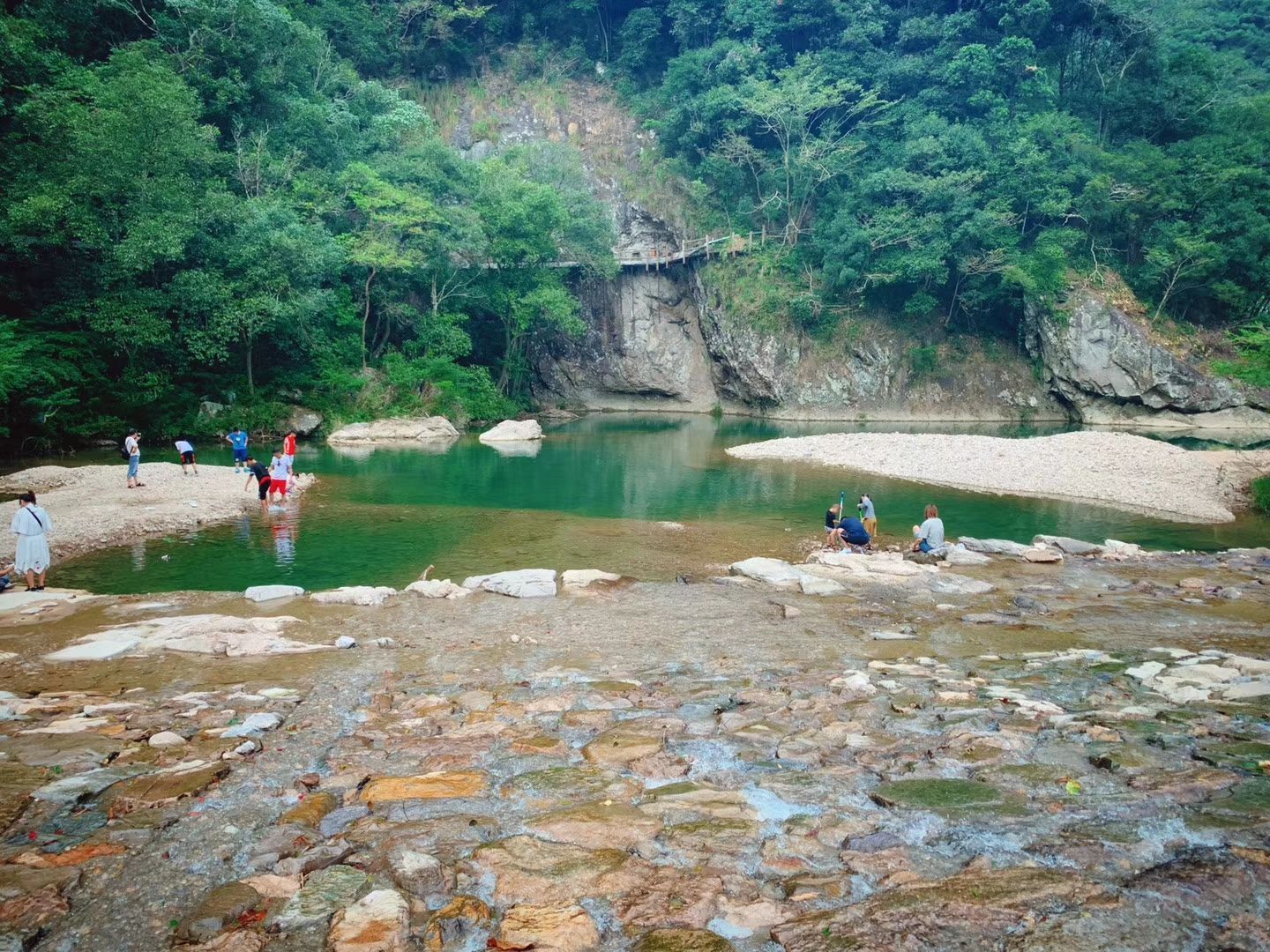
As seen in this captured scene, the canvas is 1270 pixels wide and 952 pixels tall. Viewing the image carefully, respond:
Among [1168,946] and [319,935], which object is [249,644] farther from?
[1168,946]

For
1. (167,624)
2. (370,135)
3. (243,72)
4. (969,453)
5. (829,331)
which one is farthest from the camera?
(829,331)

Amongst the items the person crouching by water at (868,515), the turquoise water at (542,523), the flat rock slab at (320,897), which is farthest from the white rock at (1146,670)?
the person crouching by water at (868,515)

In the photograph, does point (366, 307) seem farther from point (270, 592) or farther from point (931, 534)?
point (931, 534)

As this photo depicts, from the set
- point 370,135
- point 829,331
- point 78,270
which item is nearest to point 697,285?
point 829,331

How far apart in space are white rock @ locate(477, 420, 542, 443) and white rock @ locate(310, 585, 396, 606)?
81.7 ft

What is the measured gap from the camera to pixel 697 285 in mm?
53375

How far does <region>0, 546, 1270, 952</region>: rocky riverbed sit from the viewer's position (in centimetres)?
358

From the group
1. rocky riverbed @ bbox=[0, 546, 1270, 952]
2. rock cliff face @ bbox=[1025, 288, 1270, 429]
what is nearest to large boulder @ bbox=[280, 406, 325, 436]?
rocky riverbed @ bbox=[0, 546, 1270, 952]

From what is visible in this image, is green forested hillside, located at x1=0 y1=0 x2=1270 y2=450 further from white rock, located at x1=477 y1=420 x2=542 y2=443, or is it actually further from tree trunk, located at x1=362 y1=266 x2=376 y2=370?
→ white rock, located at x1=477 y1=420 x2=542 y2=443

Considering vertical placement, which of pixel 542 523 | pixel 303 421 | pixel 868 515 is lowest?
pixel 542 523

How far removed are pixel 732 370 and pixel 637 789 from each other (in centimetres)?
4859

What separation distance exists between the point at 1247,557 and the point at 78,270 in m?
36.3

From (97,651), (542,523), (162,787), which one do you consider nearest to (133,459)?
(542,523)

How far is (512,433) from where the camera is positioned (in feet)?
120
